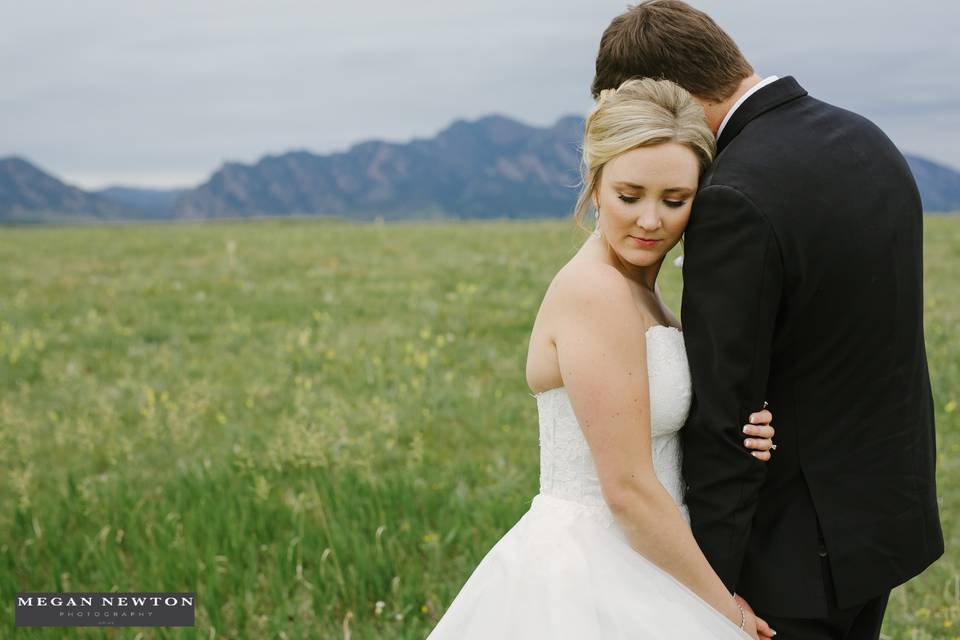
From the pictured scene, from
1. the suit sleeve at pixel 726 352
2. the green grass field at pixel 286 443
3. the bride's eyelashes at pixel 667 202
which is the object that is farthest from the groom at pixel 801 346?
the green grass field at pixel 286 443

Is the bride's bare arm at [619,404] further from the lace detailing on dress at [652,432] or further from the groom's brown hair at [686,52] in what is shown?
the groom's brown hair at [686,52]

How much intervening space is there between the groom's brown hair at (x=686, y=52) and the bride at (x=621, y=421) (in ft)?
0.78

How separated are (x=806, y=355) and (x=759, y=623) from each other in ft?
2.99

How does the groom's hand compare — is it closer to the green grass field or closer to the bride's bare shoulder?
the bride's bare shoulder

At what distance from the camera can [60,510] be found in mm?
6160

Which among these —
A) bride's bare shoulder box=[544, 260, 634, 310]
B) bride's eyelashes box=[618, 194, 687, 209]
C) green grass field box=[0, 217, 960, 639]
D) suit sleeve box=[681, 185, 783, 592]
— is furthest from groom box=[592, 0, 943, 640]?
green grass field box=[0, 217, 960, 639]

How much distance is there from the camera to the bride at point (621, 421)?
272cm

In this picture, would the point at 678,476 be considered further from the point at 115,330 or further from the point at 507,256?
the point at 507,256

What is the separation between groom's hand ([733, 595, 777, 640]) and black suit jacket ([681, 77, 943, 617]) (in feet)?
0.13

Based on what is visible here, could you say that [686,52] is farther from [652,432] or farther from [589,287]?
[652,432]

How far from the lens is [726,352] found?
8.61 feet

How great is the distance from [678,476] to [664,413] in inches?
11.9

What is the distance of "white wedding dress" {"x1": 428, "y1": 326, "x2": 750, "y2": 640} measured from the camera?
2.83 metres

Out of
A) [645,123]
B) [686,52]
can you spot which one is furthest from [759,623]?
[686,52]
